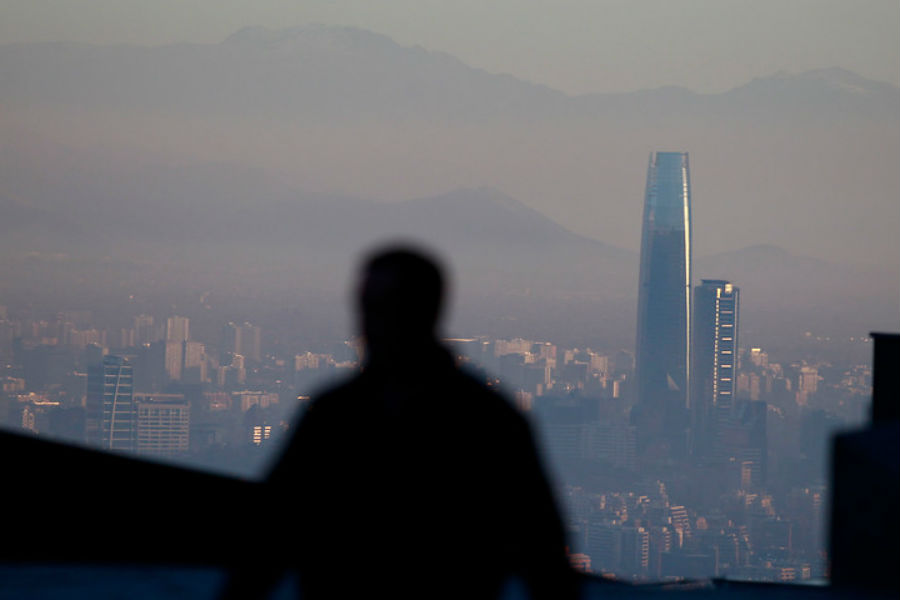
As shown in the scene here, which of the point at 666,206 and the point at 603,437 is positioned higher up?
the point at 666,206

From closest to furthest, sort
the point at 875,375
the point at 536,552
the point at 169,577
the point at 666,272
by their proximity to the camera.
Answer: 1. the point at 536,552
2. the point at 169,577
3. the point at 875,375
4. the point at 666,272

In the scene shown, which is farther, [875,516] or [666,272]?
[666,272]

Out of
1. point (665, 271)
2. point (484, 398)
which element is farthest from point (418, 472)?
point (665, 271)

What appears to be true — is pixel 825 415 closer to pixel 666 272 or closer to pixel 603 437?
pixel 603 437

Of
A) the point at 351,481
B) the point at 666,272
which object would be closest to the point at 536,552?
the point at 351,481

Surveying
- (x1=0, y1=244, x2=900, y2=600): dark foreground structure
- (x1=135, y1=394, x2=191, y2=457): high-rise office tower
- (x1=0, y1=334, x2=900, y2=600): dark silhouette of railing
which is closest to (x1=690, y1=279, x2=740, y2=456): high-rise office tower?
(x1=135, y1=394, x2=191, y2=457): high-rise office tower

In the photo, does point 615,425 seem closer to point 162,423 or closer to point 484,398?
point 162,423

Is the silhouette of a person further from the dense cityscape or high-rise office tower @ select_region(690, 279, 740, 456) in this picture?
high-rise office tower @ select_region(690, 279, 740, 456)
